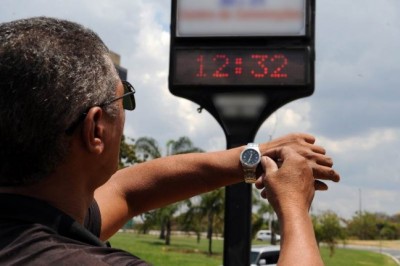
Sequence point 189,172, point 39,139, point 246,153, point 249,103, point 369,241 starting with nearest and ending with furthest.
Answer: point 39,139 < point 246,153 < point 189,172 < point 249,103 < point 369,241

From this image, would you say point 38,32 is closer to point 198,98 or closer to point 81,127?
point 81,127

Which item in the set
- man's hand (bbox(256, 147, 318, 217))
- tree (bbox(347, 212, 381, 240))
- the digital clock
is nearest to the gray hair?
man's hand (bbox(256, 147, 318, 217))

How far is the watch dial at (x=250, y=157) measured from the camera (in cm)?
185

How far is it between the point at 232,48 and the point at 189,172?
9.25 ft

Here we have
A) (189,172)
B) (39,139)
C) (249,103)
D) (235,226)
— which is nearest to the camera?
(39,139)

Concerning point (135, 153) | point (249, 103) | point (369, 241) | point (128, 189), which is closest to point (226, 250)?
point (249, 103)

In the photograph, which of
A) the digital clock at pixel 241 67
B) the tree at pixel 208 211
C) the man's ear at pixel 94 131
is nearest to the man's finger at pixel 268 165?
the man's ear at pixel 94 131

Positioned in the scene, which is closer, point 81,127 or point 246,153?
point 81,127

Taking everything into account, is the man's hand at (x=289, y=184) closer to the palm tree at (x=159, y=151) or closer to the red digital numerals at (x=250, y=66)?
the red digital numerals at (x=250, y=66)

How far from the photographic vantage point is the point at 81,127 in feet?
4.58

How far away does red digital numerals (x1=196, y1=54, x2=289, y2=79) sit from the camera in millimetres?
4727

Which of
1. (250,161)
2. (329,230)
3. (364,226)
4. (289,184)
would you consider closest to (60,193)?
(289,184)

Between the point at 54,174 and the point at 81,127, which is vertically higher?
the point at 81,127

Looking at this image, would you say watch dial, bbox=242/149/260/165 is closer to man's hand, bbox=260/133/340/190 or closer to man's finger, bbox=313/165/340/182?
man's hand, bbox=260/133/340/190
